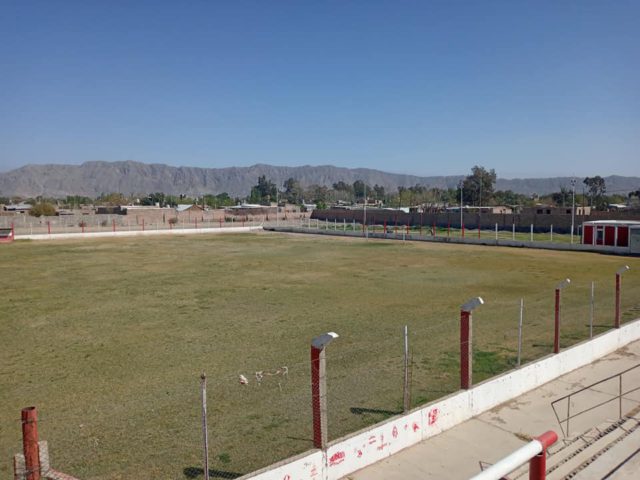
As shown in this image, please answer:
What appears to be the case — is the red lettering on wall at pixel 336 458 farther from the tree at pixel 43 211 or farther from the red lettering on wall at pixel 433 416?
the tree at pixel 43 211

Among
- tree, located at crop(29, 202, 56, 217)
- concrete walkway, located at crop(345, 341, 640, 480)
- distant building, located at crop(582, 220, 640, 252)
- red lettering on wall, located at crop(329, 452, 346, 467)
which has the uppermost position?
tree, located at crop(29, 202, 56, 217)

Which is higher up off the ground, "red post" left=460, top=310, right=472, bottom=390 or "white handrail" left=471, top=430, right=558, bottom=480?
"white handrail" left=471, top=430, right=558, bottom=480

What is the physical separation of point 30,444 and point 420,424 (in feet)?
19.8

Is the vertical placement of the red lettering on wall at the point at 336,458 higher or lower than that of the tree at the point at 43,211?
lower

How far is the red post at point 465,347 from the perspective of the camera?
9.83 metres

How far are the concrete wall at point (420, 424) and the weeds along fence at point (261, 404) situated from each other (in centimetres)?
68

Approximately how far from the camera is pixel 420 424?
29.9ft

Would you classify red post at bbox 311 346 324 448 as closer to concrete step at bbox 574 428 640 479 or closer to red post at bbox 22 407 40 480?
red post at bbox 22 407 40 480

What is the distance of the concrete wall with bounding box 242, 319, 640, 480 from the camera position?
7.54 m

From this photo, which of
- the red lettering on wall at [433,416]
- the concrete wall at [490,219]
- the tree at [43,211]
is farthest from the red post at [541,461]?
the tree at [43,211]

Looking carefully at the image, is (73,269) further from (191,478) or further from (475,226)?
(475,226)

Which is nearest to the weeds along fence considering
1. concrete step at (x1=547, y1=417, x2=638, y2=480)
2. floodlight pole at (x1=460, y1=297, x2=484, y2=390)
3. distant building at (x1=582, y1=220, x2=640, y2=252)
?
floodlight pole at (x1=460, y1=297, x2=484, y2=390)

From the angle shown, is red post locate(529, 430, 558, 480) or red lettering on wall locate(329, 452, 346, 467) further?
red lettering on wall locate(329, 452, 346, 467)

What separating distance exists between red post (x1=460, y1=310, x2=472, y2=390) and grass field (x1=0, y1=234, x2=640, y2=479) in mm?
858
